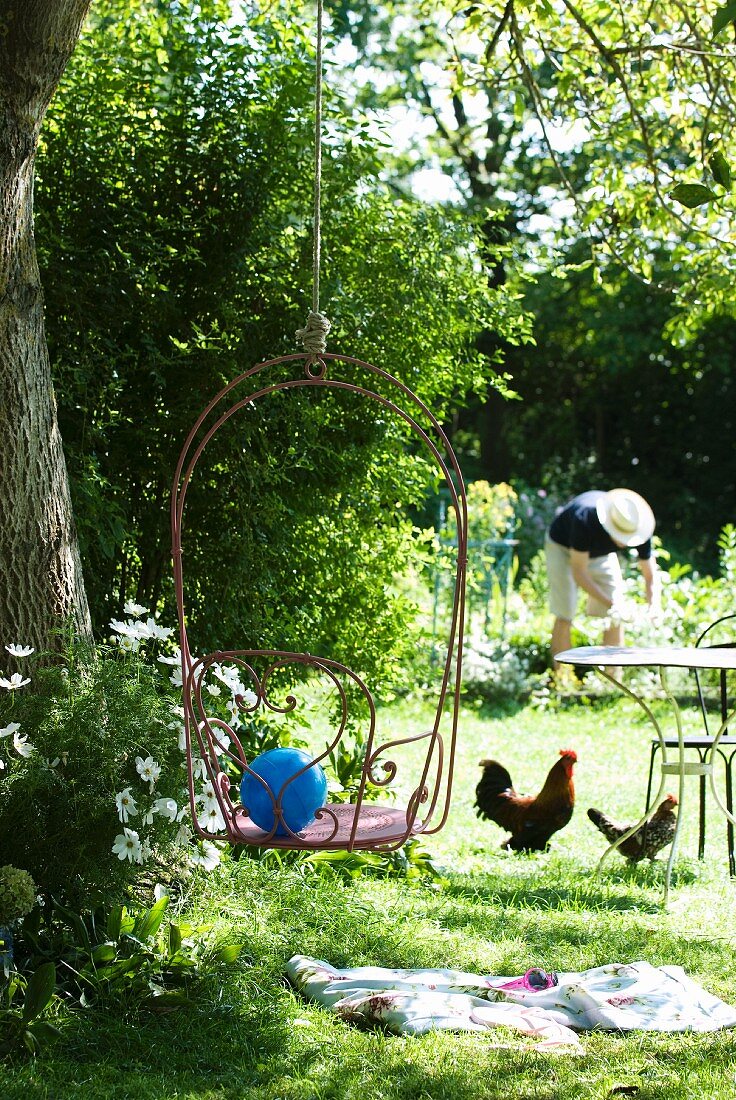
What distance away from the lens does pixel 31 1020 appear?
271 cm

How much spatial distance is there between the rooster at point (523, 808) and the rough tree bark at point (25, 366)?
2.23 m

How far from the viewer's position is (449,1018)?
298 centimetres

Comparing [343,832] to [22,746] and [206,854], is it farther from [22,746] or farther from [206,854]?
[22,746]

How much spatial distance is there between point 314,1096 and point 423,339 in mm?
2985

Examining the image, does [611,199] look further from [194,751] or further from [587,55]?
[194,751]

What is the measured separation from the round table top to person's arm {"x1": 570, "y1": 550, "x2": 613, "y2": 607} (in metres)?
3.43

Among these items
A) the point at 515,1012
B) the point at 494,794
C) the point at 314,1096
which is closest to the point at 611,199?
the point at 494,794

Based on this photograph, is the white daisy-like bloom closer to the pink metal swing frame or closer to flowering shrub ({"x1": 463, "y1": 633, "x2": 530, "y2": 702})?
the pink metal swing frame

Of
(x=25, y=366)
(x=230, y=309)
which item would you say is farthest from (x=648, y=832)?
(x=25, y=366)

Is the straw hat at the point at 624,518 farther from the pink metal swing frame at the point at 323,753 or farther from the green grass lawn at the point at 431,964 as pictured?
the pink metal swing frame at the point at 323,753

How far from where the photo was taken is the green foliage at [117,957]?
9.53 feet

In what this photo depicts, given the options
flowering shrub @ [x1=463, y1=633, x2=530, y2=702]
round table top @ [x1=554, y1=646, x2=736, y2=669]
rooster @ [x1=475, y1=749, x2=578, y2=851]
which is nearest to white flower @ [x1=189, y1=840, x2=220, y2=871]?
round table top @ [x1=554, y1=646, x2=736, y2=669]

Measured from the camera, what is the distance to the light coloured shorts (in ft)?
26.2

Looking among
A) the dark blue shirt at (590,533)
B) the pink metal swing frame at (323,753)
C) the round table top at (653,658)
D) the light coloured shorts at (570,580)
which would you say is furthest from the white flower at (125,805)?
the light coloured shorts at (570,580)
